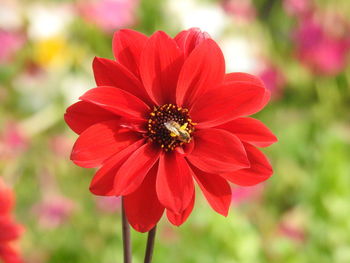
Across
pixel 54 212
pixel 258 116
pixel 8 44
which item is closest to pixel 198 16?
pixel 258 116

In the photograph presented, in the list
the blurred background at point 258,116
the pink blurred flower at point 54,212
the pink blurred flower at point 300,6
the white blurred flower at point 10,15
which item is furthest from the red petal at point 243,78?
the pink blurred flower at point 300,6

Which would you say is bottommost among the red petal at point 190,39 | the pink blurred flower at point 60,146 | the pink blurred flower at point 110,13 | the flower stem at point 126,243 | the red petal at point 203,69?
the flower stem at point 126,243

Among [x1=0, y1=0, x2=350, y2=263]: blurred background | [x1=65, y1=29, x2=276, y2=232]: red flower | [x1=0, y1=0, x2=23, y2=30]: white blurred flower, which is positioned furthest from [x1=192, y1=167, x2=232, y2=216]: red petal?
[x1=0, y1=0, x2=23, y2=30]: white blurred flower

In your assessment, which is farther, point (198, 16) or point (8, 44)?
point (198, 16)

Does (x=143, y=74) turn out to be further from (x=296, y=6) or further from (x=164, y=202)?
(x=296, y=6)

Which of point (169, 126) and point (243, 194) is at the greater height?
point (243, 194)

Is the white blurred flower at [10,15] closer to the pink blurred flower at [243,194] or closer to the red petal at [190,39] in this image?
the pink blurred flower at [243,194]

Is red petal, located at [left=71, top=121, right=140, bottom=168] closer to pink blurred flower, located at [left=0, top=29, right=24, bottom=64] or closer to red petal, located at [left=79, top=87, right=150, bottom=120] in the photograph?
red petal, located at [left=79, top=87, right=150, bottom=120]

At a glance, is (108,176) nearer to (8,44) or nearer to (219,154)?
(219,154)
